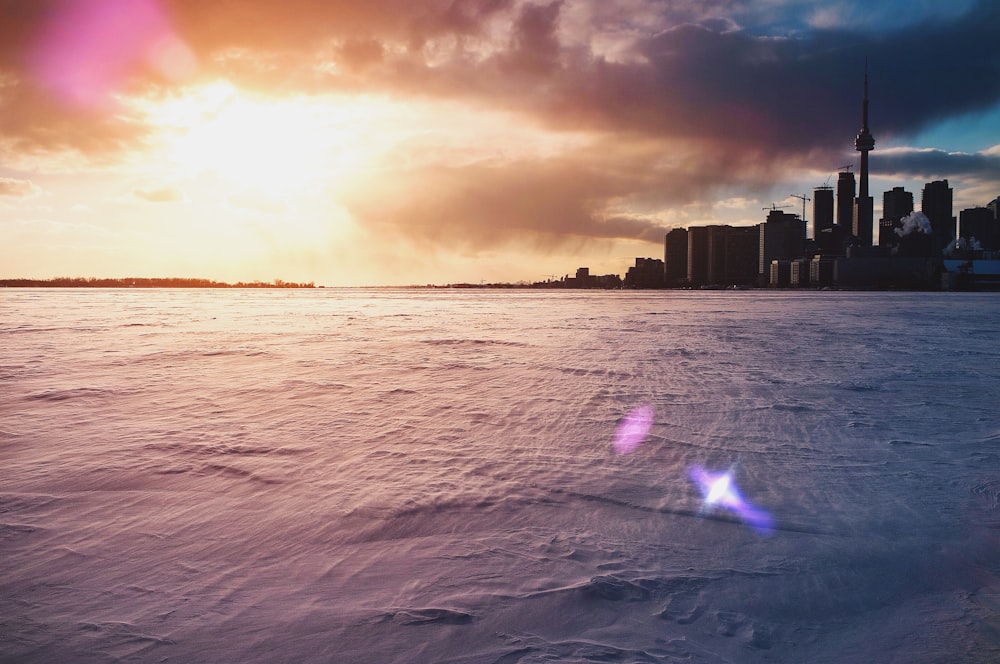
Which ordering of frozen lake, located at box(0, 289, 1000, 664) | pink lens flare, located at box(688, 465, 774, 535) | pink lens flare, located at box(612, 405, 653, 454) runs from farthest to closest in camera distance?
1. pink lens flare, located at box(612, 405, 653, 454)
2. pink lens flare, located at box(688, 465, 774, 535)
3. frozen lake, located at box(0, 289, 1000, 664)

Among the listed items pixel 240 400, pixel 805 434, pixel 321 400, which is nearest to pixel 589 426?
pixel 805 434

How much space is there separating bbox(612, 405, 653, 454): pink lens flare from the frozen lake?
0.14m

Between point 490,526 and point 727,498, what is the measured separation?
1.92 metres

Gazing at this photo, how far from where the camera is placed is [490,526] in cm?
388

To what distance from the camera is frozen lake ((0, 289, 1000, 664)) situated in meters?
2.68

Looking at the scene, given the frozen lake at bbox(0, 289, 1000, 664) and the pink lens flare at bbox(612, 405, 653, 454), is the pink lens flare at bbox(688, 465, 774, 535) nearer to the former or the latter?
the frozen lake at bbox(0, 289, 1000, 664)

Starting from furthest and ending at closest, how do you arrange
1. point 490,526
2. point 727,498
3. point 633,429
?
point 633,429 < point 727,498 < point 490,526

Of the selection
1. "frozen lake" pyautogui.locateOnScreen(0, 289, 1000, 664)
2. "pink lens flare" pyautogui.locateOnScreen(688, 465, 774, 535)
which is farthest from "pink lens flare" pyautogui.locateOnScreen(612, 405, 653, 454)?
"pink lens flare" pyautogui.locateOnScreen(688, 465, 774, 535)

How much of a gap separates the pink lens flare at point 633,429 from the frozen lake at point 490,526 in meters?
0.14

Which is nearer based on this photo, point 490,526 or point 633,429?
point 490,526

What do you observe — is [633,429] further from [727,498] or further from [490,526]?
[490,526]

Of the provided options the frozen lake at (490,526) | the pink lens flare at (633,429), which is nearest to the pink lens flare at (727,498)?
the frozen lake at (490,526)

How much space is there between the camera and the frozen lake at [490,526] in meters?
2.68

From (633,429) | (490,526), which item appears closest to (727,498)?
(490,526)
